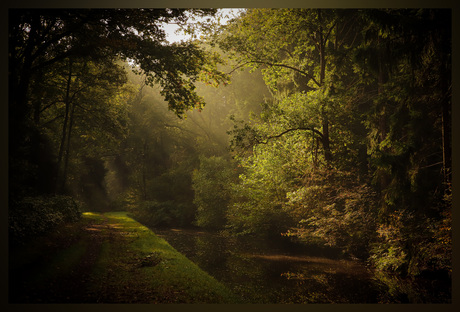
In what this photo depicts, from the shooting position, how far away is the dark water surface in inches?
214

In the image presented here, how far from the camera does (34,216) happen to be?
206 inches

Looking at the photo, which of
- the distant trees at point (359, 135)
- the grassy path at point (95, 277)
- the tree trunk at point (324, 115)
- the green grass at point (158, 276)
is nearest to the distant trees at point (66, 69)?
the grassy path at point (95, 277)

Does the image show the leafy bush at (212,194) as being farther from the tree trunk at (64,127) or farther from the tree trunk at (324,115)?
the tree trunk at (64,127)

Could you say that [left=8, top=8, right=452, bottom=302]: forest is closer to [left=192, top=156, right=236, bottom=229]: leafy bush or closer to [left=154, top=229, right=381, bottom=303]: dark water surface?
[left=154, top=229, right=381, bottom=303]: dark water surface

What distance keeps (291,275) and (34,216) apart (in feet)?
20.8

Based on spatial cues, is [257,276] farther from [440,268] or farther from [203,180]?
[203,180]

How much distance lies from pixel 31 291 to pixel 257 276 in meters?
5.00

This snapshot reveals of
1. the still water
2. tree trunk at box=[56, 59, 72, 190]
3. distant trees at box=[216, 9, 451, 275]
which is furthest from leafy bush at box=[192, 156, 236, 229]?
tree trunk at box=[56, 59, 72, 190]

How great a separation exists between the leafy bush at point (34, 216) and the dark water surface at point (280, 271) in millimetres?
4243

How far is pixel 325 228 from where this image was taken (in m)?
7.39

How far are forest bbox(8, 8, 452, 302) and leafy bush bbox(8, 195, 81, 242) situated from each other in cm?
3

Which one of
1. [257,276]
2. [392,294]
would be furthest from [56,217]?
[392,294]

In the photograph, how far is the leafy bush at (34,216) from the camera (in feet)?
15.5

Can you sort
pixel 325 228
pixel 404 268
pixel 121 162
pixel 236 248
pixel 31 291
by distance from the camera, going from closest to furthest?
1. pixel 31 291
2. pixel 404 268
3. pixel 325 228
4. pixel 236 248
5. pixel 121 162
